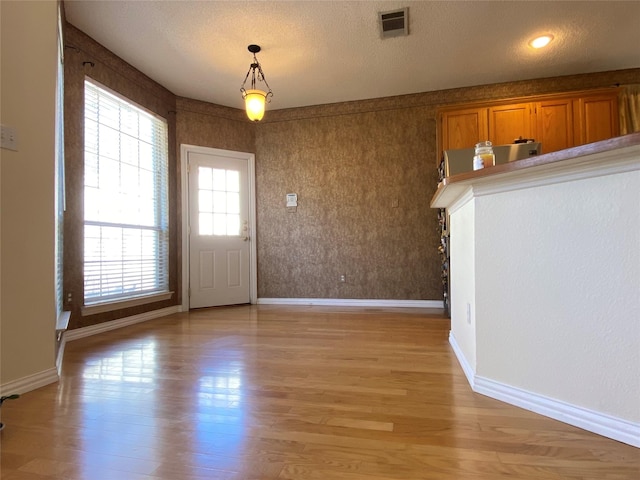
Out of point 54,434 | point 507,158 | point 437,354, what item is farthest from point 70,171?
point 507,158

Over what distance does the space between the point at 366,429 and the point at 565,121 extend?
3.99 meters

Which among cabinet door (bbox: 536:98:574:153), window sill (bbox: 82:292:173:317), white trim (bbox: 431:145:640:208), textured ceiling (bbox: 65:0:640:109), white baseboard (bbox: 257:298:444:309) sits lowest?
white baseboard (bbox: 257:298:444:309)

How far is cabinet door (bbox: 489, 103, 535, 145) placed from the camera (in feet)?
12.5

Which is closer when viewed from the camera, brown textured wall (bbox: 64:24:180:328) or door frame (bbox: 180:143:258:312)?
brown textured wall (bbox: 64:24:180:328)

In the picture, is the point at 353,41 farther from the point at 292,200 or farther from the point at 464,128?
the point at 292,200

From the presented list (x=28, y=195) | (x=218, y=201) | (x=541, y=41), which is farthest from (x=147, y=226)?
(x=541, y=41)

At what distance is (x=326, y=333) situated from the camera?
121 inches

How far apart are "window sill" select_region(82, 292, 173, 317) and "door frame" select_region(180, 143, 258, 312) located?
0.35m

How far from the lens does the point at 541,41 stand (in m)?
3.33

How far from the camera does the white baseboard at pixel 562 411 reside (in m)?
1.25

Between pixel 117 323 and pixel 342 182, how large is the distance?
313cm

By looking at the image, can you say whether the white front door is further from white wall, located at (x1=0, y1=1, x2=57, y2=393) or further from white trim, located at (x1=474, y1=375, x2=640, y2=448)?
white trim, located at (x1=474, y1=375, x2=640, y2=448)

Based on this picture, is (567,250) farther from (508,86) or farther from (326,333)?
(508,86)

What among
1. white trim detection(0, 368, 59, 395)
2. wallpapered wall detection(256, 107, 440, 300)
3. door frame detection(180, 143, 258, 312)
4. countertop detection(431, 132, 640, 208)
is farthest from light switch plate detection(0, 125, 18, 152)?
wallpapered wall detection(256, 107, 440, 300)
